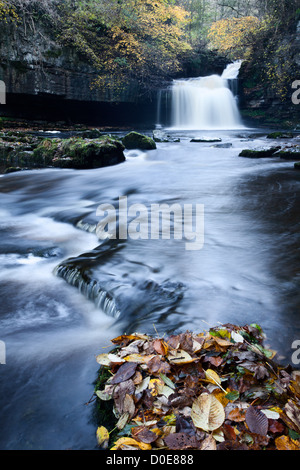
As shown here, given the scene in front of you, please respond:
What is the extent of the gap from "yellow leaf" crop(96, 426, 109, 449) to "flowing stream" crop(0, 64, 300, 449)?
0.05m

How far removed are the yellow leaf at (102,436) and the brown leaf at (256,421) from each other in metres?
0.71

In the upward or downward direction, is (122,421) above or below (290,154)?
below

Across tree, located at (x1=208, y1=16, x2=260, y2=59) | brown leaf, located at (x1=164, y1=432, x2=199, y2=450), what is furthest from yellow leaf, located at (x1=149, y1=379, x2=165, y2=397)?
tree, located at (x1=208, y1=16, x2=260, y2=59)

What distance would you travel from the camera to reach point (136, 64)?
18906 millimetres

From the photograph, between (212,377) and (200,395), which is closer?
(200,395)

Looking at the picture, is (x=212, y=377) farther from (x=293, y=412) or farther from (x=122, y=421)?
(x=122, y=421)

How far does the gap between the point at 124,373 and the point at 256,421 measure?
0.72 meters

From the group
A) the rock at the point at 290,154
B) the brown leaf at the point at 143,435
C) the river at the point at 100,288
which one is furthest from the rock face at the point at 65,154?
the brown leaf at the point at 143,435

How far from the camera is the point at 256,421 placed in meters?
1.42

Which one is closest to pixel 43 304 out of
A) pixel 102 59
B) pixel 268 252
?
pixel 268 252

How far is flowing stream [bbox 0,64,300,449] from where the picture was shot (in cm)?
190

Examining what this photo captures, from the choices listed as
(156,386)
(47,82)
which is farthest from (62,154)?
(156,386)
